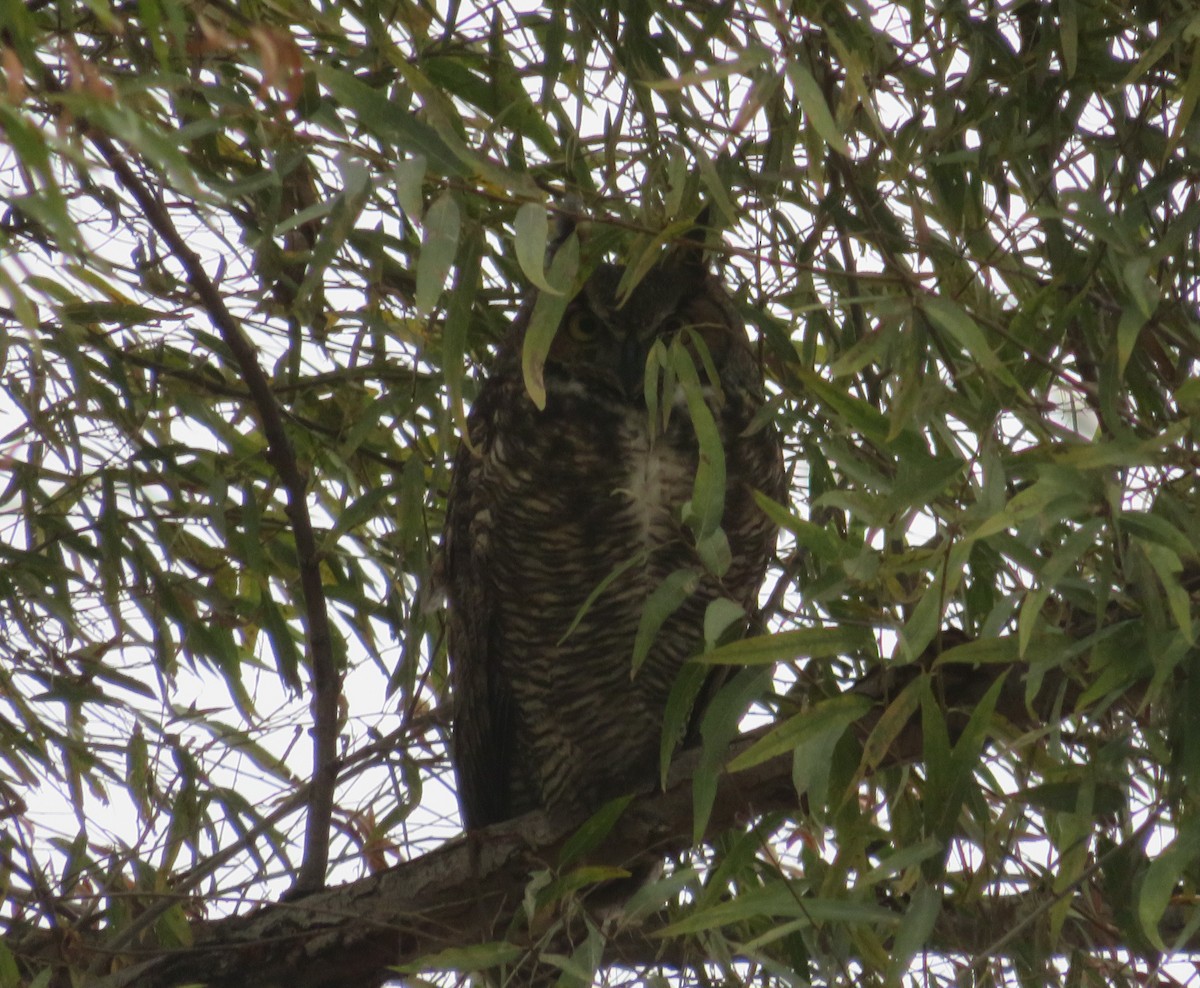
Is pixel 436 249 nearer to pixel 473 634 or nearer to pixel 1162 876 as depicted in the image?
pixel 1162 876

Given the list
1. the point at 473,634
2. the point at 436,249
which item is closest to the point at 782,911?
the point at 436,249

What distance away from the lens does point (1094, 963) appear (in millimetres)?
1825

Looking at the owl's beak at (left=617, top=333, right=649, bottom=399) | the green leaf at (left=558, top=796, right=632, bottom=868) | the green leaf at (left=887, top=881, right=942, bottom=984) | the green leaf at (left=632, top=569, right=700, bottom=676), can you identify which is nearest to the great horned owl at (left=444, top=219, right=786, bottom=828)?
the owl's beak at (left=617, top=333, right=649, bottom=399)

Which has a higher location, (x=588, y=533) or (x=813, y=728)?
(x=588, y=533)

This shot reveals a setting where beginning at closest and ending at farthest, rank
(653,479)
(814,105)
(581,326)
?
(814,105)
(653,479)
(581,326)

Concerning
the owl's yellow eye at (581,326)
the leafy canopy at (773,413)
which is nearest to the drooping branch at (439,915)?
the leafy canopy at (773,413)

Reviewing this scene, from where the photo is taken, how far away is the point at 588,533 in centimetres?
226

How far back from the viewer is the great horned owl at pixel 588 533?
2.26 metres

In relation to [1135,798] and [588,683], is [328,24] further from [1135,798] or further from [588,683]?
[1135,798]

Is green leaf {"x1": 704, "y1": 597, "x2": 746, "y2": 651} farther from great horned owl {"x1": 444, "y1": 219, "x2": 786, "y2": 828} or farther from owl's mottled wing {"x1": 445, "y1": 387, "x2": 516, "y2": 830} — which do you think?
owl's mottled wing {"x1": 445, "y1": 387, "x2": 516, "y2": 830}

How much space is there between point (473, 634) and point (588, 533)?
29 centimetres

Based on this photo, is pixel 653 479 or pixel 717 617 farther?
pixel 653 479

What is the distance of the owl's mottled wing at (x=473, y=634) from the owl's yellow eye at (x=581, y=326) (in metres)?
0.18

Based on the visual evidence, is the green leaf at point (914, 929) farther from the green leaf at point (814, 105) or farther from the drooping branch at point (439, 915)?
the green leaf at point (814, 105)
